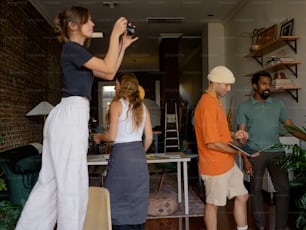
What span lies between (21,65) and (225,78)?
2.80 m

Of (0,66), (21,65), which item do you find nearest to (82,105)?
(0,66)

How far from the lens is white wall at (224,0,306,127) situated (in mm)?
3432

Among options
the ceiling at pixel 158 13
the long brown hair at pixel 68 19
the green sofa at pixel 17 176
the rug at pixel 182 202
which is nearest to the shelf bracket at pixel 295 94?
the rug at pixel 182 202

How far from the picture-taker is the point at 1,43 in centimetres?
348

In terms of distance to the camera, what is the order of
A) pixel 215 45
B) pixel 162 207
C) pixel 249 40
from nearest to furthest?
1. pixel 162 207
2. pixel 249 40
3. pixel 215 45

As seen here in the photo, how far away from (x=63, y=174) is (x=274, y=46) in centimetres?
331

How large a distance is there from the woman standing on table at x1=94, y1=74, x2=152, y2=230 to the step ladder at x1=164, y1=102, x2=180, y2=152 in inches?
195

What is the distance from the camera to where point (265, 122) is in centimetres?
265

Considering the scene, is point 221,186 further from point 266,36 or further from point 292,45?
point 266,36

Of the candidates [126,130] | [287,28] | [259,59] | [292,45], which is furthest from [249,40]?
[126,130]

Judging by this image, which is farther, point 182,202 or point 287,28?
point 182,202

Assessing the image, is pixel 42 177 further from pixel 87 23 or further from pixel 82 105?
pixel 87 23

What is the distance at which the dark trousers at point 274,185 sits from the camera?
255 centimetres

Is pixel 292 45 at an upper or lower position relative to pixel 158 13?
lower
